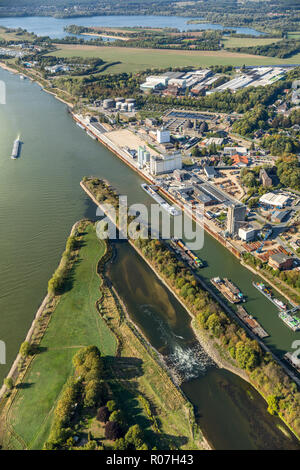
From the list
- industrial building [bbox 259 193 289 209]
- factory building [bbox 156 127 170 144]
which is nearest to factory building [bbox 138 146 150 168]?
factory building [bbox 156 127 170 144]

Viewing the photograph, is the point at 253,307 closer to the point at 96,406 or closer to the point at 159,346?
the point at 159,346

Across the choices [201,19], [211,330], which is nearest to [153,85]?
[211,330]

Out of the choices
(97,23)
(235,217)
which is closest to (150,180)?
(235,217)

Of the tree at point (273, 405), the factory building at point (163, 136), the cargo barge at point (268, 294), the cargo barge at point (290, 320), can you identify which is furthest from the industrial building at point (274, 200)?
the tree at point (273, 405)

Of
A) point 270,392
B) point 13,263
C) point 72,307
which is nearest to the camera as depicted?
point 270,392

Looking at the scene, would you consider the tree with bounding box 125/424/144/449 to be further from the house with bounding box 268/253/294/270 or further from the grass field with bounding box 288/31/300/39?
the grass field with bounding box 288/31/300/39

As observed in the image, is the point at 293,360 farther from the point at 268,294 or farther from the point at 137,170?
the point at 137,170
